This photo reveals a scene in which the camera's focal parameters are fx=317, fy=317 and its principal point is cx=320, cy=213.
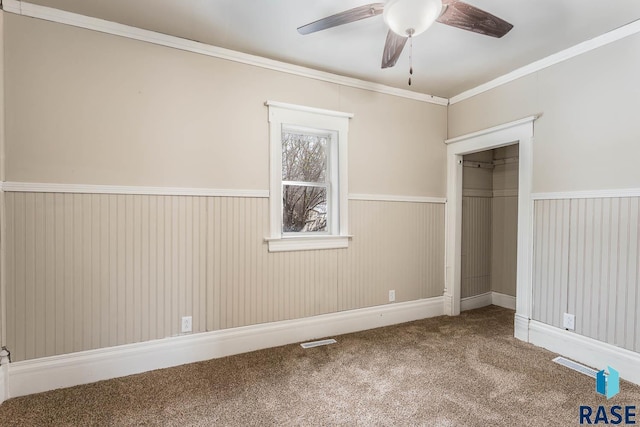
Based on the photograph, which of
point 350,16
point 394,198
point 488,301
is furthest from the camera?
point 488,301

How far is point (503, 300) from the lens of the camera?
4.04 metres

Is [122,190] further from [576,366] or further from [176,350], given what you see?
[576,366]

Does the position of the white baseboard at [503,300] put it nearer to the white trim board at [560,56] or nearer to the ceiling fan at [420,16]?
the white trim board at [560,56]

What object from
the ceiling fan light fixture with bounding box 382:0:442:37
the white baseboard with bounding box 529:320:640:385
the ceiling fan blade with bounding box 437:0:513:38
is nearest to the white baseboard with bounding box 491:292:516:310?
the white baseboard with bounding box 529:320:640:385

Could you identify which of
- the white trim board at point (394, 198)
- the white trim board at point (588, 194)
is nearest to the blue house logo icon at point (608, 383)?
the white trim board at point (588, 194)

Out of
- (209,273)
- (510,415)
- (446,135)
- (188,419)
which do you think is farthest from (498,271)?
(188,419)

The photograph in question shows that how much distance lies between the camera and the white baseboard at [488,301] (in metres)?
3.89

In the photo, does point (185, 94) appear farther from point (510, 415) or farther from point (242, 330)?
point (510, 415)

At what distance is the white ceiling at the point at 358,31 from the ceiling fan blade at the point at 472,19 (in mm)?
216

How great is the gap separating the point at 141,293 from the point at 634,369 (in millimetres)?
3564

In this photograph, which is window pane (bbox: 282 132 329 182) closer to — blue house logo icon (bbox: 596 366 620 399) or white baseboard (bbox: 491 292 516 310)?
blue house logo icon (bbox: 596 366 620 399)

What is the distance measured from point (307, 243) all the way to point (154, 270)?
1279mm

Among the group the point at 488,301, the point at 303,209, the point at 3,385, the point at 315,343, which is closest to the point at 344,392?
the point at 315,343

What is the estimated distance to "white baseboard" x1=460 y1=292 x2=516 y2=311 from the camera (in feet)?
12.8
